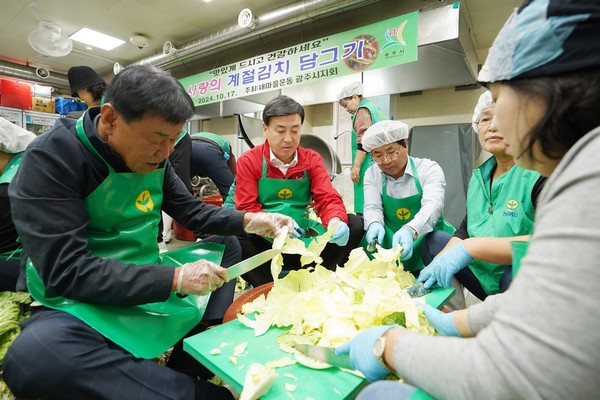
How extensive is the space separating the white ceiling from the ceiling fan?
388mm

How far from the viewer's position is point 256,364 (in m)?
1.04

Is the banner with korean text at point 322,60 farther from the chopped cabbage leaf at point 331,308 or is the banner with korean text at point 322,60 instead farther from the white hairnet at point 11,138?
the white hairnet at point 11,138

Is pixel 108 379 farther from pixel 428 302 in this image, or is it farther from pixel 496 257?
pixel 496 257

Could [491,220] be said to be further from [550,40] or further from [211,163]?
[211,163]

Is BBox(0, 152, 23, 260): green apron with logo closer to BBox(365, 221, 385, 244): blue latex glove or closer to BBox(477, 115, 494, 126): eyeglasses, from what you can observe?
BBox(365, 221, 385, 244): blue latex glove

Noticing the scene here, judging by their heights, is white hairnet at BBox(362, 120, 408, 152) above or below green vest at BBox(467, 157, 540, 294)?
above

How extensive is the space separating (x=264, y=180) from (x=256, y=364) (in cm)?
169

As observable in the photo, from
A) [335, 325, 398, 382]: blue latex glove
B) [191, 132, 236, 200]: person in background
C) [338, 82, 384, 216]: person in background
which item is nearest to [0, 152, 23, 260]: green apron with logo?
[191, 132, 236, 200]: person in background

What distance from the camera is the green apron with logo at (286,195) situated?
259cm

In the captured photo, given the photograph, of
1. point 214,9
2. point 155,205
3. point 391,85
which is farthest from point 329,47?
point 155,205

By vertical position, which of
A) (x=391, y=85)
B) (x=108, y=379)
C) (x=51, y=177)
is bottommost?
(x=108, y=379)

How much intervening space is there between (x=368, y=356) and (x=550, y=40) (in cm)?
81

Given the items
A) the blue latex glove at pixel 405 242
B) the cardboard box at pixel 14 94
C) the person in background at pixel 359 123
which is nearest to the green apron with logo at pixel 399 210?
the blue latex glove at pixel 405 242

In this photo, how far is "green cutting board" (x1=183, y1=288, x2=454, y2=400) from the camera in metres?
0.96
